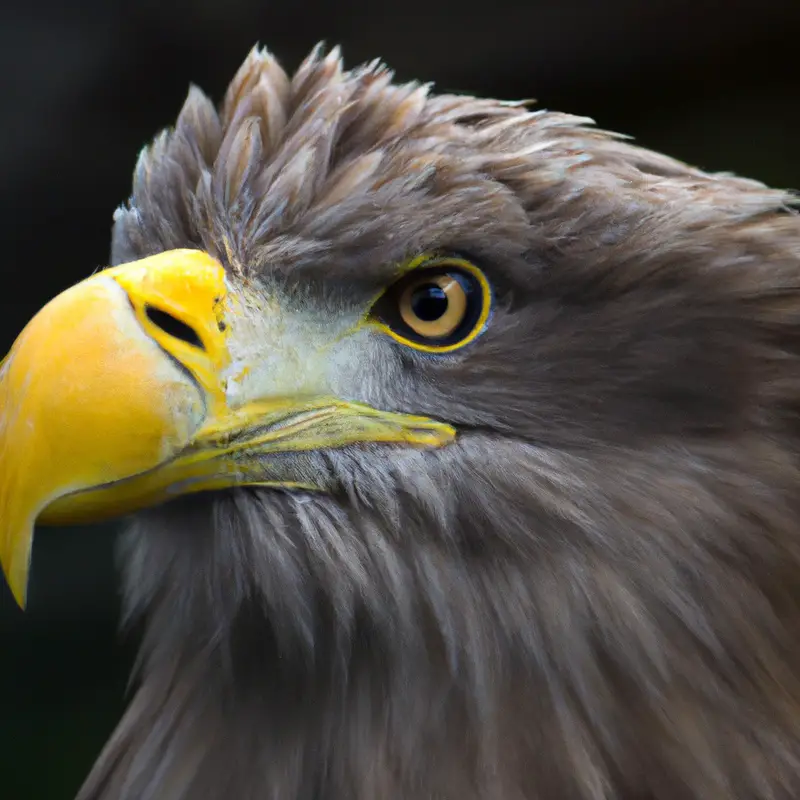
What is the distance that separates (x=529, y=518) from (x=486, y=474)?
0.06m

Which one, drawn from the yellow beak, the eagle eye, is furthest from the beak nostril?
the eagle eye

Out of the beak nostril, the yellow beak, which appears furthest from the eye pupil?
the beak nostril

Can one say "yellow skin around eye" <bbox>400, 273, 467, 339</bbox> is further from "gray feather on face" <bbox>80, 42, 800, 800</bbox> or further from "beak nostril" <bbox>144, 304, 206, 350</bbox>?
"beak nostril" <bbox>144, 304, 206, 350</bbox>

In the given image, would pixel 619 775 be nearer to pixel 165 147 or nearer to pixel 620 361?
pixel 620 361

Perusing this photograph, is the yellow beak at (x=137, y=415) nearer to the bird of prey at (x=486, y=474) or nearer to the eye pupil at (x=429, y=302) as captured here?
the bird of prey at (x=486, y=474)

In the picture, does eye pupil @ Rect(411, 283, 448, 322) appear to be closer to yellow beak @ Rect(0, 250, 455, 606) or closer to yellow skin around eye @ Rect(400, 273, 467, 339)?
yellow skin around eye @ Rect(400, 273, 467, 339)

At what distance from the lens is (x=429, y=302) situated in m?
1.06

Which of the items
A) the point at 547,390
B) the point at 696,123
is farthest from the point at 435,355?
the point at 696,123

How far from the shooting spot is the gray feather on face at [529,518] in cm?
101

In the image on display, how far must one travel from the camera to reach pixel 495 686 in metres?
1.02

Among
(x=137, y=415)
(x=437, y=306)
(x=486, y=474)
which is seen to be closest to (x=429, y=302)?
(x=437, y=306)

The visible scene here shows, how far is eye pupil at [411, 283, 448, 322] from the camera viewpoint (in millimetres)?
1051

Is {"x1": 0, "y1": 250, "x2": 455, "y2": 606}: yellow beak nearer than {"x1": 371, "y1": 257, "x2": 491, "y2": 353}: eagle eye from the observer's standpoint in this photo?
Yes

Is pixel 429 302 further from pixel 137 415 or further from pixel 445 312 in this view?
pixel 137 415
